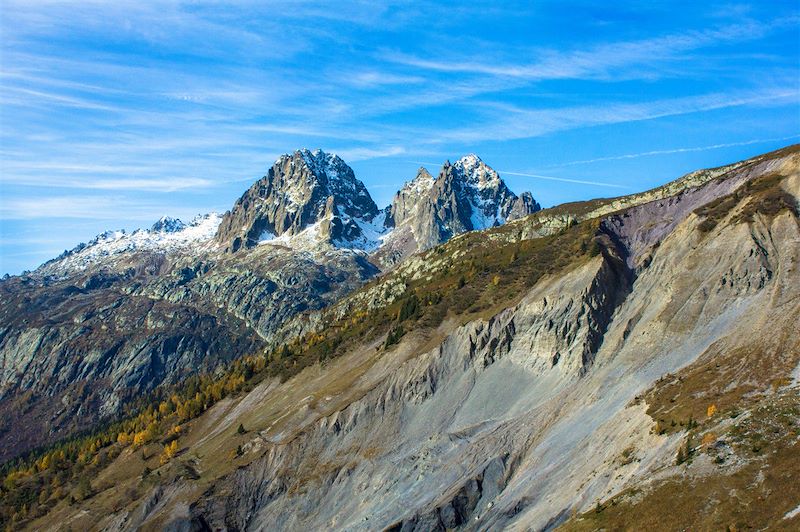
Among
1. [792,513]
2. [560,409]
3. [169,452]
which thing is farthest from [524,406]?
[169,452]

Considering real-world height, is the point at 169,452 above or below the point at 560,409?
above

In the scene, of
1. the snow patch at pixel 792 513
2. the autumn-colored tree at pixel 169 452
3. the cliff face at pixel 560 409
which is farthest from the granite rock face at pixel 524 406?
the snow patch at pixel 792 513

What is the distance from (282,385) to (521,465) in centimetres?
7527

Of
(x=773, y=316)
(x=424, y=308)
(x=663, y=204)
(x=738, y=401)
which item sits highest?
(x=663, y=204)

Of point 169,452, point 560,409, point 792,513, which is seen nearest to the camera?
point 792,513

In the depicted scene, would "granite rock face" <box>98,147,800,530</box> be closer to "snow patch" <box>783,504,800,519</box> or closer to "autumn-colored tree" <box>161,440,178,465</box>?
"autumn-colored tree" <box>161,440,178,465</box>

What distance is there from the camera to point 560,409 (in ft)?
277

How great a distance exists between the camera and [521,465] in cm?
7956

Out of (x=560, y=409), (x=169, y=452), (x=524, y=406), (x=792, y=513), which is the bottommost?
(x=792, y=513)

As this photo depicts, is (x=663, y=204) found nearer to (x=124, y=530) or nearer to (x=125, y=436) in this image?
(x=124, y=530)

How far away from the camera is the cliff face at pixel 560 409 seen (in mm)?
62634

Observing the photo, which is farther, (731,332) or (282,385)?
(282,385)

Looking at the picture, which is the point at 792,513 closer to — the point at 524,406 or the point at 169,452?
the point at 524,406

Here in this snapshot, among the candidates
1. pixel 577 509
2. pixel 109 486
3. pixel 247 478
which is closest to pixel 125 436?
pixel 109 486
